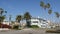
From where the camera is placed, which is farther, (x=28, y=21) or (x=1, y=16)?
(x=28, y=21)

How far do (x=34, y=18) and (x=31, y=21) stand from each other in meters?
3.74

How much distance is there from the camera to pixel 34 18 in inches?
4350

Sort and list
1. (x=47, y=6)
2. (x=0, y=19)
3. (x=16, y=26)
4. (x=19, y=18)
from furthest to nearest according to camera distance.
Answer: (x=19, y=18) → (x=0, y=19) → (x=47, y=6) → (x=16, y=26)

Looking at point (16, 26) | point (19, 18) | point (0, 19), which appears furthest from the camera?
point (19, 18)

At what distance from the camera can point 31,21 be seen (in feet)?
354

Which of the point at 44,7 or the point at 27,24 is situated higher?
the point at 44,7

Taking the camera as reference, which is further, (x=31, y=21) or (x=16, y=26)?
(x=31, y=21)

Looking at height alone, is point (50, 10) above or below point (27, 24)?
above

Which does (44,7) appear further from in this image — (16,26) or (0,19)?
(0,19)

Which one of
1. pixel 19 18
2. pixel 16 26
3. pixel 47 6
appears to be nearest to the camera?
pixel 16 26

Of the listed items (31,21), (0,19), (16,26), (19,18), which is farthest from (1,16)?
(16,26)

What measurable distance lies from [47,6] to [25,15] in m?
36.1

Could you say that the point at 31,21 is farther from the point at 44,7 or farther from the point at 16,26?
the point at 16,26

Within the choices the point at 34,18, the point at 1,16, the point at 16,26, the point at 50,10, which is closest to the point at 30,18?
the point at 34,18
